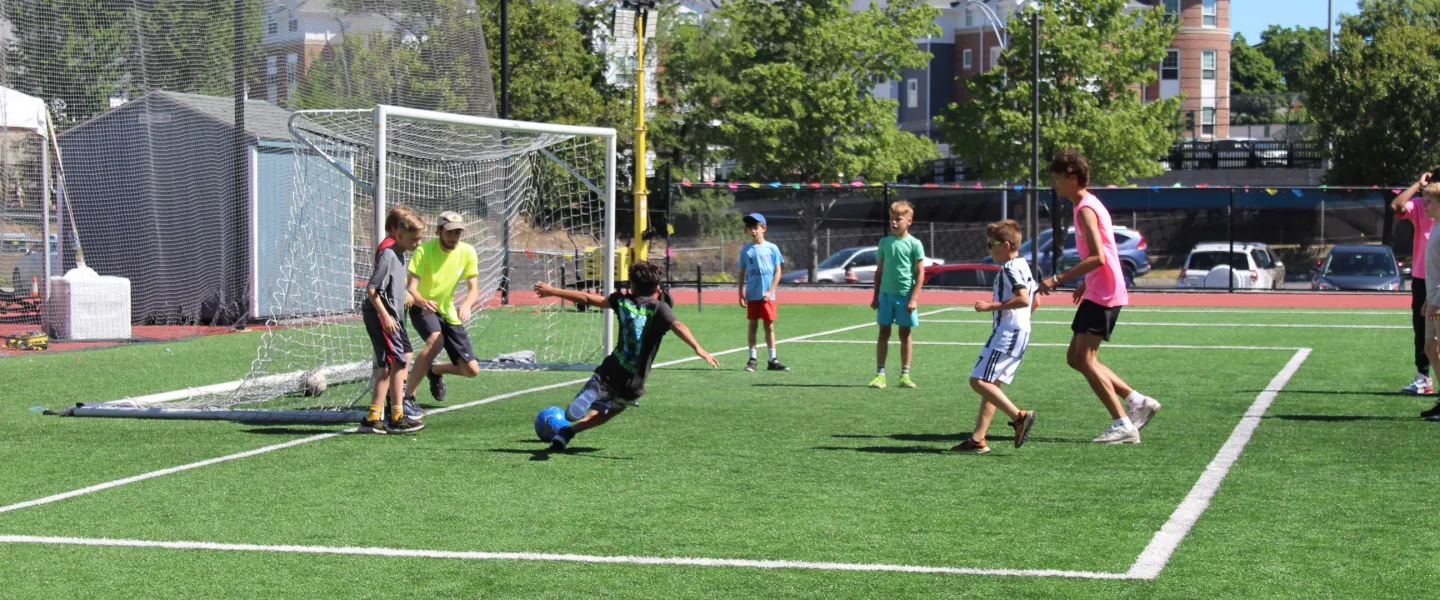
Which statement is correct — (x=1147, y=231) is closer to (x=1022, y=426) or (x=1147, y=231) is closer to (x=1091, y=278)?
(x=1091, y=278)

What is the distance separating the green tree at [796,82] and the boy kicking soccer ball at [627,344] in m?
34.0

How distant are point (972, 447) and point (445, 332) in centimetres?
396

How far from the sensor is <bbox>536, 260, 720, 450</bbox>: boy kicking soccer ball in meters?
8.86

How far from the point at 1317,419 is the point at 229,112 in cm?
1552

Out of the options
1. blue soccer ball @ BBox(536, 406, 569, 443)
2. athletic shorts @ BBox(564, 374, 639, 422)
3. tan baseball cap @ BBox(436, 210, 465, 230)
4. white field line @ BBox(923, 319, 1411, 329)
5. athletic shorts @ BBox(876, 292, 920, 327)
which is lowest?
white field line @ BBox(923, 319, 1411, 329)

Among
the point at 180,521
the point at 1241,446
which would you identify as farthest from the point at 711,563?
the point at 1241,446

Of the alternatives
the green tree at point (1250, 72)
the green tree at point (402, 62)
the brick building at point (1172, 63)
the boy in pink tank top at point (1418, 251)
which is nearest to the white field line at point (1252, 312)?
the green tree at point (402, 62)

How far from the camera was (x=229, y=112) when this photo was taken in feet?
69.0

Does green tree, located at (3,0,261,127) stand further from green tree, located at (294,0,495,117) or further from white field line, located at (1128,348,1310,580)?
white field line, located at (1128,348,1310,580)

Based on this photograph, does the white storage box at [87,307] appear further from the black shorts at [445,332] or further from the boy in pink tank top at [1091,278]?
the boy in pink tank top at [1091,278]

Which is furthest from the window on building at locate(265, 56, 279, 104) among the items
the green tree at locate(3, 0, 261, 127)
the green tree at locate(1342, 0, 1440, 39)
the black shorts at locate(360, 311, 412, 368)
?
the green tree at locate(1342, 0, 1440, 39)

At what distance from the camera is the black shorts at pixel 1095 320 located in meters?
9.20

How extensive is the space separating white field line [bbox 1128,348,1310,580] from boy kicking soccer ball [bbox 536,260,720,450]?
281 centimetres

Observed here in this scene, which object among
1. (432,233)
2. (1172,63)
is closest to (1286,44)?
(1172,63)
